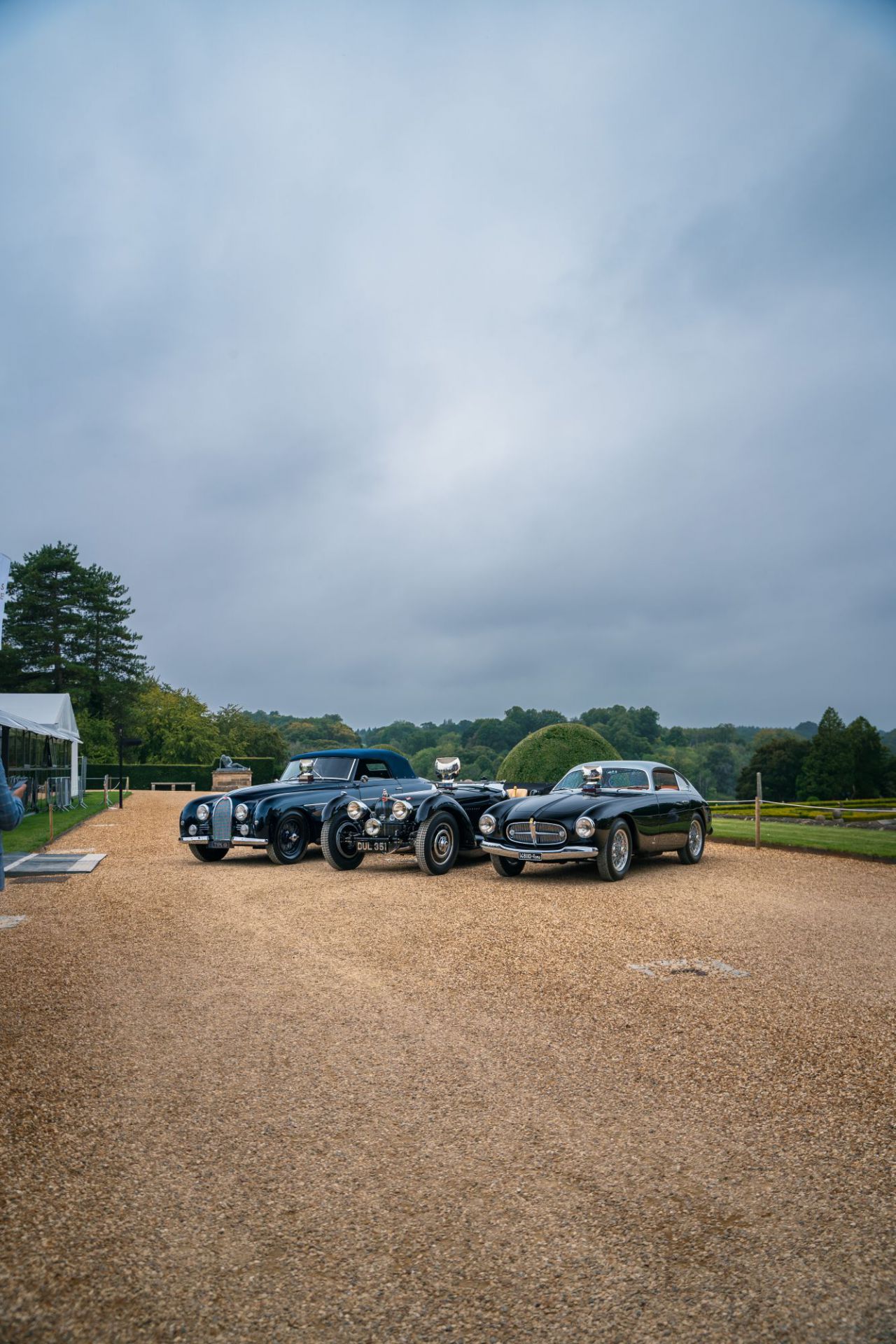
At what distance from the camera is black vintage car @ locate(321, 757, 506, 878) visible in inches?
485

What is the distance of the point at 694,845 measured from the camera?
13.3 m

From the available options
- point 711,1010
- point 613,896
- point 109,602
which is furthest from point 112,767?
point 711,1010

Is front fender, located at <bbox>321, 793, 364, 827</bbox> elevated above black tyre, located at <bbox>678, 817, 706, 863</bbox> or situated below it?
above

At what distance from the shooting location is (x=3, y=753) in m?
22.1

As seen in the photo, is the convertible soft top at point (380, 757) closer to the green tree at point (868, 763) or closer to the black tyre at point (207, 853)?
the black tyre at point (207, 853)

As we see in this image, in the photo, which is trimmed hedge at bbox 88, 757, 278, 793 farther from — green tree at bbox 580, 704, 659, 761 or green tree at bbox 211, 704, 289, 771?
green tree at bbox 580, 704, 659, 761

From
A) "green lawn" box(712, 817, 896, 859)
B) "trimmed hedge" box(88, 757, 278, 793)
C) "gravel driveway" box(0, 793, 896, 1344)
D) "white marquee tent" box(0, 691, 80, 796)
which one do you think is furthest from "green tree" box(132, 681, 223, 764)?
"gravel driveway" box(0, 793, 896, 1344)

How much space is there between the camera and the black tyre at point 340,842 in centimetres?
1261

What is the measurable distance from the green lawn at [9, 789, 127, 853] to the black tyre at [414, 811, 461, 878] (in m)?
4.89

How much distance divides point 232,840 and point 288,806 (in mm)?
914

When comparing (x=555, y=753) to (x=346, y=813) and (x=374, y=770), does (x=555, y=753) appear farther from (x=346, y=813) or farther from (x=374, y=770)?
(x=346, y=813)

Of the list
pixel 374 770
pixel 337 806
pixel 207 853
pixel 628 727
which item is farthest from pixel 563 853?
pixel 628 727

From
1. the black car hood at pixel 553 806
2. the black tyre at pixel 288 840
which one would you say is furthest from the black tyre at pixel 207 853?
the black car hood at pixel 553 806

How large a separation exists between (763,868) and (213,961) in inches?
333
